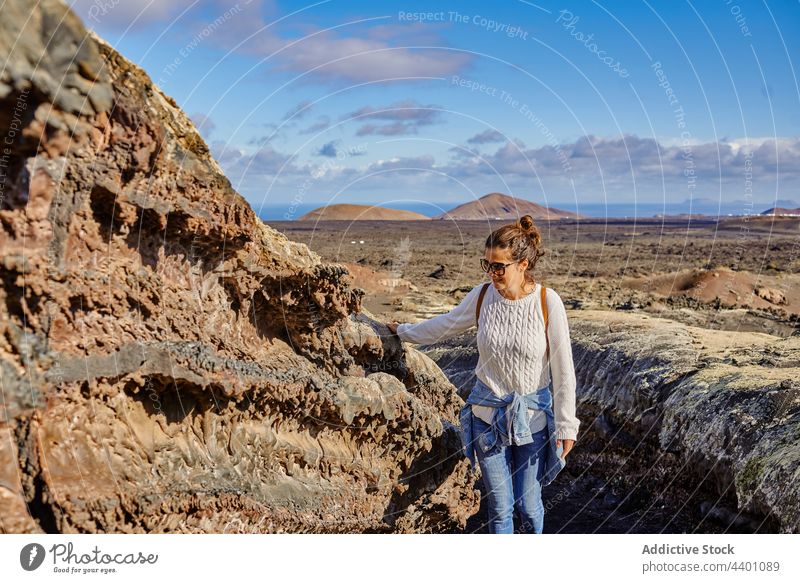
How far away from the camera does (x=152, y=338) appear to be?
12.1 feet

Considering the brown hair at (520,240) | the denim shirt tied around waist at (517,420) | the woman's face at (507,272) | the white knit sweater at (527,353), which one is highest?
the brown hair at (520,240)

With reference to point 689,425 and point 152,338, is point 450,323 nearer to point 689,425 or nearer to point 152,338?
point 152,338

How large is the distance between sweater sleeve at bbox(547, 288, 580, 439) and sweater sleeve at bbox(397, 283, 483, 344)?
429 millimetres

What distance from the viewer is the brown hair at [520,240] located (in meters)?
3.88

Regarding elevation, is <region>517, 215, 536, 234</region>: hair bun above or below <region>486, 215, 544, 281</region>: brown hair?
above

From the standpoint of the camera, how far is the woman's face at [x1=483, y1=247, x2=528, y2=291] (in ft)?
12.8

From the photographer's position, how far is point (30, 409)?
3248 mm

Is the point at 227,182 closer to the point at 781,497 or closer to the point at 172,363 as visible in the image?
the point at 172,363

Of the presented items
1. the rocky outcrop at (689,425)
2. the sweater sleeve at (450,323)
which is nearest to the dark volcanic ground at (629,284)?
the rocky outcrop at (689,425)

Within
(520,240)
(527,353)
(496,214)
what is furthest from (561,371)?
(496,214)

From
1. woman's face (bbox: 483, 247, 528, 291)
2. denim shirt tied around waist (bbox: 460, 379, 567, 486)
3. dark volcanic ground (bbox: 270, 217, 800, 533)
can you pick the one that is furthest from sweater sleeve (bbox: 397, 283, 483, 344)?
dark volcanic ground (bbox: 270, 217, 800, 533)

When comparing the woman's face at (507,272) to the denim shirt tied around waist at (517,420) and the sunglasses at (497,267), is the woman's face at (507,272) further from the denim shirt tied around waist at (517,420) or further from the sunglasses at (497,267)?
the denim shirt tied around waist at (517,420)

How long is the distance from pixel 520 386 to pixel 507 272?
0.59 metres

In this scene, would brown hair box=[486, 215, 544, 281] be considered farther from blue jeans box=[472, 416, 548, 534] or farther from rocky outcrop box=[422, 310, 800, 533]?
rocky outcrop box=[422, 310, 800, 533]
